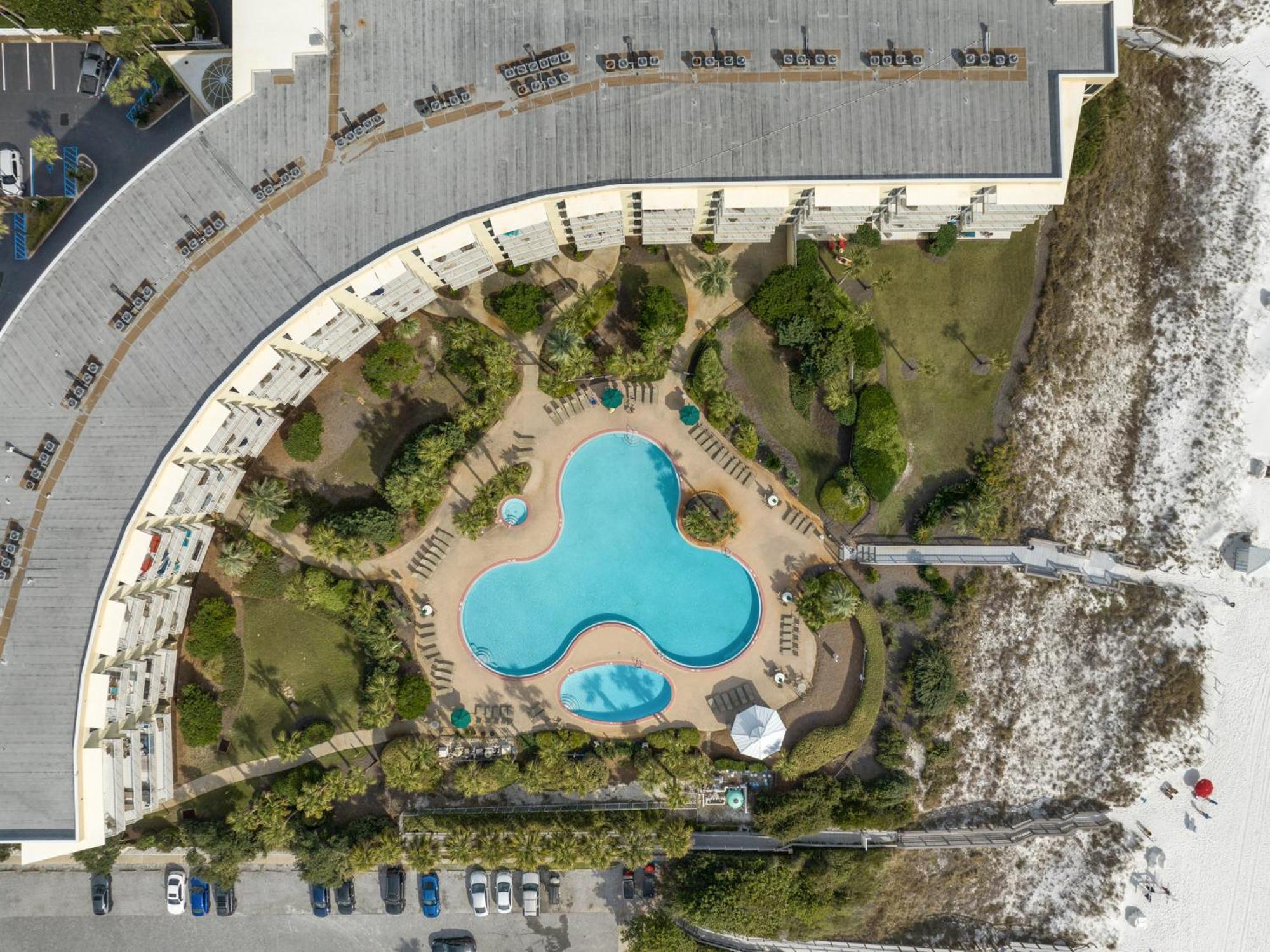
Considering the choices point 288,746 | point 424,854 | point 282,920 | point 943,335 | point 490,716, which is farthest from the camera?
point 943,335

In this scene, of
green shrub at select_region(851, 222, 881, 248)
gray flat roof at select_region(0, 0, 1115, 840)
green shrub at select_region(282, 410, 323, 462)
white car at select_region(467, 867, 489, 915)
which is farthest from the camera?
white car at select_region(467, 867, 489, 915)

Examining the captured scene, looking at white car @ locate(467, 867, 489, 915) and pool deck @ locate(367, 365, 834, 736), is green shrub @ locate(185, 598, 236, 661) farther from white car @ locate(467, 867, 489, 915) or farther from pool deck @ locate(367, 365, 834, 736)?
white car @ locate(467, 867, 489, 915)

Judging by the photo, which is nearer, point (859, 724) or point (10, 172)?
point (10, 172)

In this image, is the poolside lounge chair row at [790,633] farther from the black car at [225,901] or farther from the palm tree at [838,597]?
the black car at [225,901]

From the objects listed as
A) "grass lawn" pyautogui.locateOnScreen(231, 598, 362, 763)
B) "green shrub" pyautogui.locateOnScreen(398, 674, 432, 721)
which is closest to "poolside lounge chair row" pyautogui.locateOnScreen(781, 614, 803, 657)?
"green shrub" pyautogui.locateOnScreen(398, 674, 432, 721)

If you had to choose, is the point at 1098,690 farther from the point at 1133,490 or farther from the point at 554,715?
the point at 554,715

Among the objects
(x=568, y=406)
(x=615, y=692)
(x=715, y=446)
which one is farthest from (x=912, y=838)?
(x=568, y=406)

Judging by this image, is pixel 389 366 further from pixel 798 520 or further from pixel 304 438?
pixel 798 520
